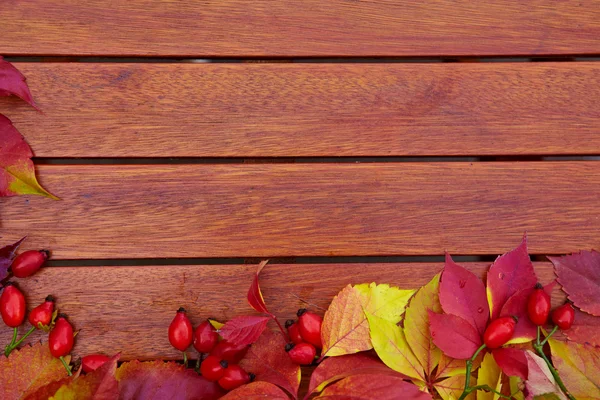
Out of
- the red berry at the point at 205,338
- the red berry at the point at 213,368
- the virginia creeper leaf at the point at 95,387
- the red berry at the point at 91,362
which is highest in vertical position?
the virginia creeper leaf at the point at 95,387

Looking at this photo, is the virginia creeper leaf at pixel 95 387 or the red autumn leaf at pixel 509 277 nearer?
the virginia creeper leaf at pixel 95 387

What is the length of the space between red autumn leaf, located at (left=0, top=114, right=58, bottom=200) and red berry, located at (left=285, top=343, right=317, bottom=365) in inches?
14.7

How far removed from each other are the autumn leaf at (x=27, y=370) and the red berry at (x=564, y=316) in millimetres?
646

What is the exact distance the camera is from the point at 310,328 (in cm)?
59

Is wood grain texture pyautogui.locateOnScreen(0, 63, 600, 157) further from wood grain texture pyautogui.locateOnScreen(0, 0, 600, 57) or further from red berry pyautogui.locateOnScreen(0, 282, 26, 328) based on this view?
red berry pyautogui.locateOnScreen(0, 282, 26, 328)

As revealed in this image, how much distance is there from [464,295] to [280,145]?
0.31 m

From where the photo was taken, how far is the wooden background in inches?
24.0

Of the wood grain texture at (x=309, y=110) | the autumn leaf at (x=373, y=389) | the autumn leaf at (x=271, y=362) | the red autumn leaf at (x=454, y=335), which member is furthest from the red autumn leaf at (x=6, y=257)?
the red autumn leaf at (x=454, y=335)

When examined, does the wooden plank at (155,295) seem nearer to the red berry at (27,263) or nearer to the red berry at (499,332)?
the red berry at (27,263)

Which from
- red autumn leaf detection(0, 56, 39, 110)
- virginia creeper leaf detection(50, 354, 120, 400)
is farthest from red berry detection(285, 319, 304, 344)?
red autumn leaf detection(0, 56, 39, 110)

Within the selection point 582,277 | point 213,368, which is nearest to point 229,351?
point 213,368

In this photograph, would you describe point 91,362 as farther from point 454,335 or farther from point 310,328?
point 454,335

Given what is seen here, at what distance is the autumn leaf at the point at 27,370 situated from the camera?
56cm

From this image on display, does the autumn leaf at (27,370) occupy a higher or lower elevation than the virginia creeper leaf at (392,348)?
lower
